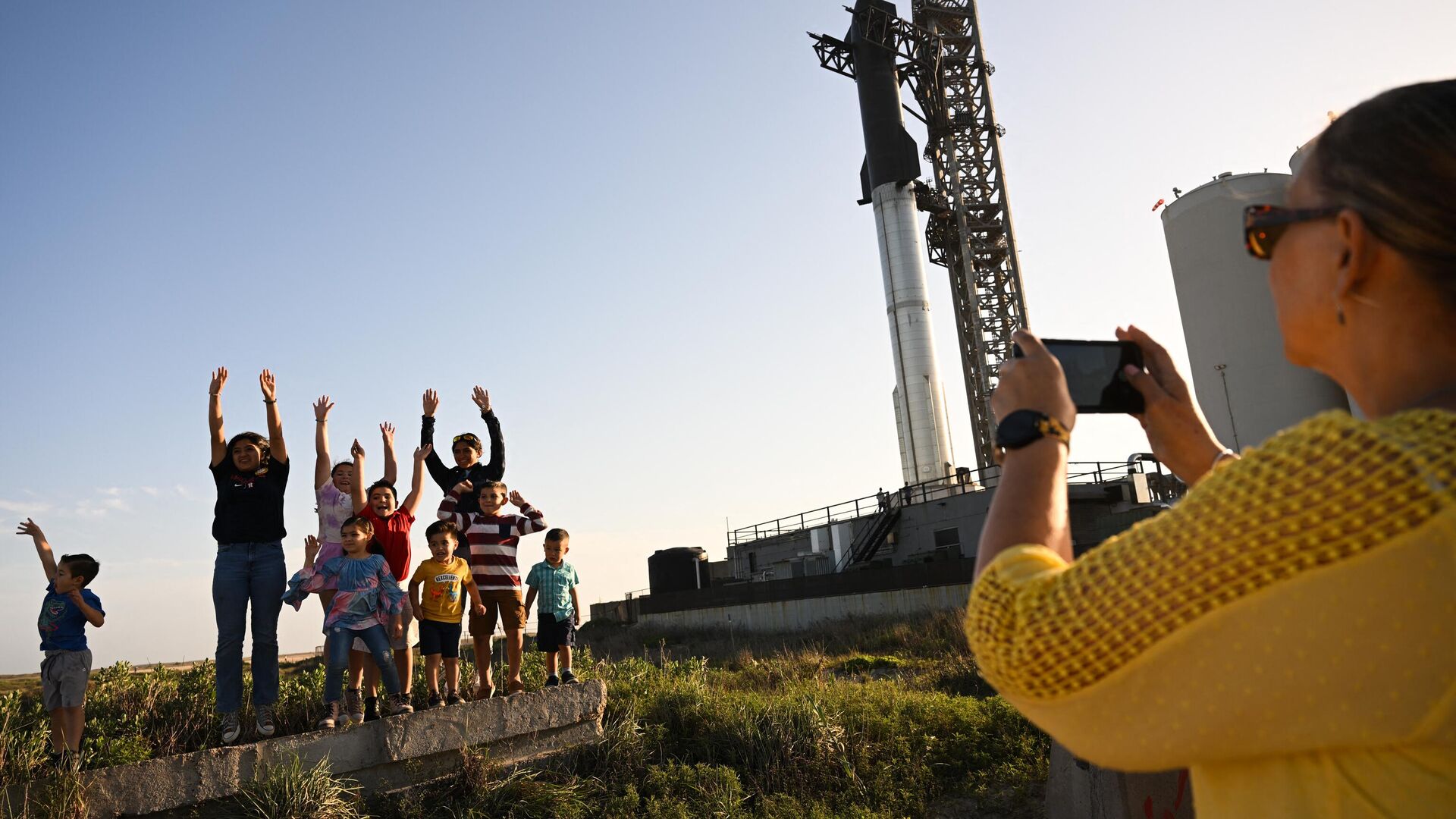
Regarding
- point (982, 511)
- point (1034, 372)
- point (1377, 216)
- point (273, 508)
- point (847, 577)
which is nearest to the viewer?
point (1377, 216)

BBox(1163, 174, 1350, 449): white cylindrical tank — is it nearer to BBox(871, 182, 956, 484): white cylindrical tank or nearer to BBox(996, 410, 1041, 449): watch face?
BBox(871, 182, 956, 484): white cylindrical tank

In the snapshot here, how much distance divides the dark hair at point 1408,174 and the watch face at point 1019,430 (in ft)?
1.47

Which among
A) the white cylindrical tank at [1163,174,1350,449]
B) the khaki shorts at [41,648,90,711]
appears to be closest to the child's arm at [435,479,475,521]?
the khaki shorts at [41,648,90,711]

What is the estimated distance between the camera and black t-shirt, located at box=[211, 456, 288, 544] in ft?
22.5

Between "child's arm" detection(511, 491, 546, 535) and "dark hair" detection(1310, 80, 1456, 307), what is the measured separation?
756cm

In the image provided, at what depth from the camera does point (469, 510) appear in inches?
333

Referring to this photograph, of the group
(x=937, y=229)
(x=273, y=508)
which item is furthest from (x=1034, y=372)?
(x=937, y=229)

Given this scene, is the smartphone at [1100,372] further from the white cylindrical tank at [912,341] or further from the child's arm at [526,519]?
the white cylindrical tank at [912,341]

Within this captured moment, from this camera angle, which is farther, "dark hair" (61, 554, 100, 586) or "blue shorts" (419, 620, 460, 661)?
"blue shorts" (419, 620, 460, 661)

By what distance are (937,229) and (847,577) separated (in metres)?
18.2

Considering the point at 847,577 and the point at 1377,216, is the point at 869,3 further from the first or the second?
the point at 1377,216

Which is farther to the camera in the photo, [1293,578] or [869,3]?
[869,3]

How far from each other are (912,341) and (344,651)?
90.8 feet

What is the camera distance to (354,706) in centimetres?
708
